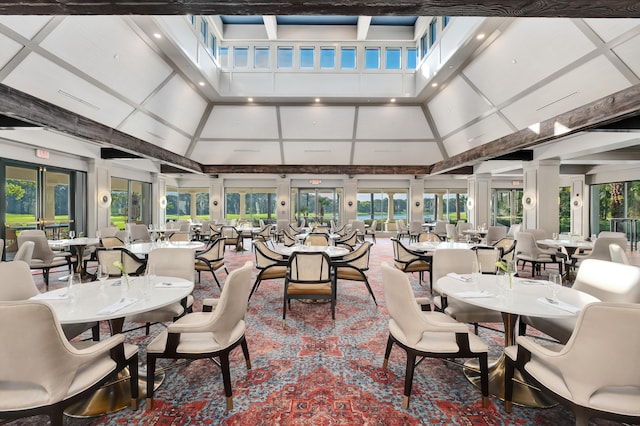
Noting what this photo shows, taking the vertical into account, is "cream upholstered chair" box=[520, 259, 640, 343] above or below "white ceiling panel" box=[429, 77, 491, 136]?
below

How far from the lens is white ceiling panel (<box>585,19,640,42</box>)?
3764 millimetres

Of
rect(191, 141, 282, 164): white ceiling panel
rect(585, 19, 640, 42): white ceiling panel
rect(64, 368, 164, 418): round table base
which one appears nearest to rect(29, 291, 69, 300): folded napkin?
rect(64, 368, 164, 418): round table base

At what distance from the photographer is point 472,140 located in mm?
8664

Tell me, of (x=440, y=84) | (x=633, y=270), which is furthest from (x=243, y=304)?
(x=440, y=84)

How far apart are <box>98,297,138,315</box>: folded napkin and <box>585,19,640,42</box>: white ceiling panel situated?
6300 mm

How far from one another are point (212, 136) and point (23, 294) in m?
8.23

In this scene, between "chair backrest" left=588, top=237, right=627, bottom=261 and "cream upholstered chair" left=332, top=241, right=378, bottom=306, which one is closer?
"cream upholstered chair" left=332, top=241, right=378, bottom=306

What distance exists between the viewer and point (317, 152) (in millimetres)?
11047

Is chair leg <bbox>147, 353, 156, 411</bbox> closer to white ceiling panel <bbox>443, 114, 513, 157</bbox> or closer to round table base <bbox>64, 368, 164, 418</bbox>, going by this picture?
round table base <bbox>64, 368, 164, 418</bbox>

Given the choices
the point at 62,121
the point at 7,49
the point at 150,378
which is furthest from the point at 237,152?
the point at 150,378

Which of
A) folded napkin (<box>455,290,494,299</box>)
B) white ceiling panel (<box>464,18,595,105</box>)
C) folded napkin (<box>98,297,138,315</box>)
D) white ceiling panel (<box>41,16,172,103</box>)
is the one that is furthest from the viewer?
white ceiling panel (<box>464,18,595,105</box>)

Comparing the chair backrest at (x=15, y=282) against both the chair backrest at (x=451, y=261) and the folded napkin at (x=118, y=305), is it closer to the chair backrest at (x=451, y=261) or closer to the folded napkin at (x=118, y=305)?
the folded napkin at (x=118, y=305)

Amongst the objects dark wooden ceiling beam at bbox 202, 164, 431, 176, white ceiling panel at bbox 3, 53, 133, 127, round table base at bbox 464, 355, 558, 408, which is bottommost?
round table base at bbox 464, 355, 558, 408

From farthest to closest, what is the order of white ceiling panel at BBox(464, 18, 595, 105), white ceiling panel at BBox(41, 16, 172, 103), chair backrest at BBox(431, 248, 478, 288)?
white ceiling panel at BBox(464, 18, 595, 105) < white ceiling panel at BBox(41, 16, 172, 103) < chair backrest at BBox(431, 248, 478, 288)
